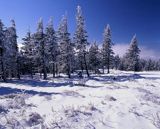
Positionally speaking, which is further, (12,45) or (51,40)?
(51,40)

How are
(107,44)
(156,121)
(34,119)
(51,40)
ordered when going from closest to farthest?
(34,119) → (156,121) → (51,40) → (107,44)

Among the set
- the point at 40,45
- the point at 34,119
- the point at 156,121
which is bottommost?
the point at 156,121

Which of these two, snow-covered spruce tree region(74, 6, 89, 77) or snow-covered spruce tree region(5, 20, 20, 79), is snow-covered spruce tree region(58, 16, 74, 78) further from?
snow-covered spruce tree region(5, 20, 20, 79)

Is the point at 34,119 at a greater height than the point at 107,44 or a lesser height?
lesser

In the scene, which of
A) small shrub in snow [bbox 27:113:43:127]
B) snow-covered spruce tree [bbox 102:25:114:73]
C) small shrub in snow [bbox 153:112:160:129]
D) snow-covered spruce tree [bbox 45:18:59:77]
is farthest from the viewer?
snow-covered spruce tree [bbox 102:25:114:73]

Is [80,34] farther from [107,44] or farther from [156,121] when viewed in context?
[156,121]

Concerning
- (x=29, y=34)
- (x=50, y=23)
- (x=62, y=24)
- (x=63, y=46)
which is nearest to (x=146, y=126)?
(x=63, y=46)

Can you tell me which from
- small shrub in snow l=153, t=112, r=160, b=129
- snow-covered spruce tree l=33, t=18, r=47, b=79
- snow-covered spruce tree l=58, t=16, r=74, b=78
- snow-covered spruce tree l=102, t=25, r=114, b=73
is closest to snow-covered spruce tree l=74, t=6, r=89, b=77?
snow-covered spruce tree l=58, t=16, r=74, b=78

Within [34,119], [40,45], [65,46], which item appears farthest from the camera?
[40,45]

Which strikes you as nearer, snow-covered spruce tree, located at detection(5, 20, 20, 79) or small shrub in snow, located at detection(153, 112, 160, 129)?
small shrub in snow, located at detection(153, 112, 160, 129)

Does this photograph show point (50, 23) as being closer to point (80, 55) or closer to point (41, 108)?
point (80, 55)

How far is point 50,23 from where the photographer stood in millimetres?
52000

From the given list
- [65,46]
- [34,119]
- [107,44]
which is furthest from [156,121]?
[107,44]

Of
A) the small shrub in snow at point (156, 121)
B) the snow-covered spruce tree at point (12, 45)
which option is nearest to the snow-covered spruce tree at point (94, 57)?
the snow-covered spruce tree at point (12, 45)
